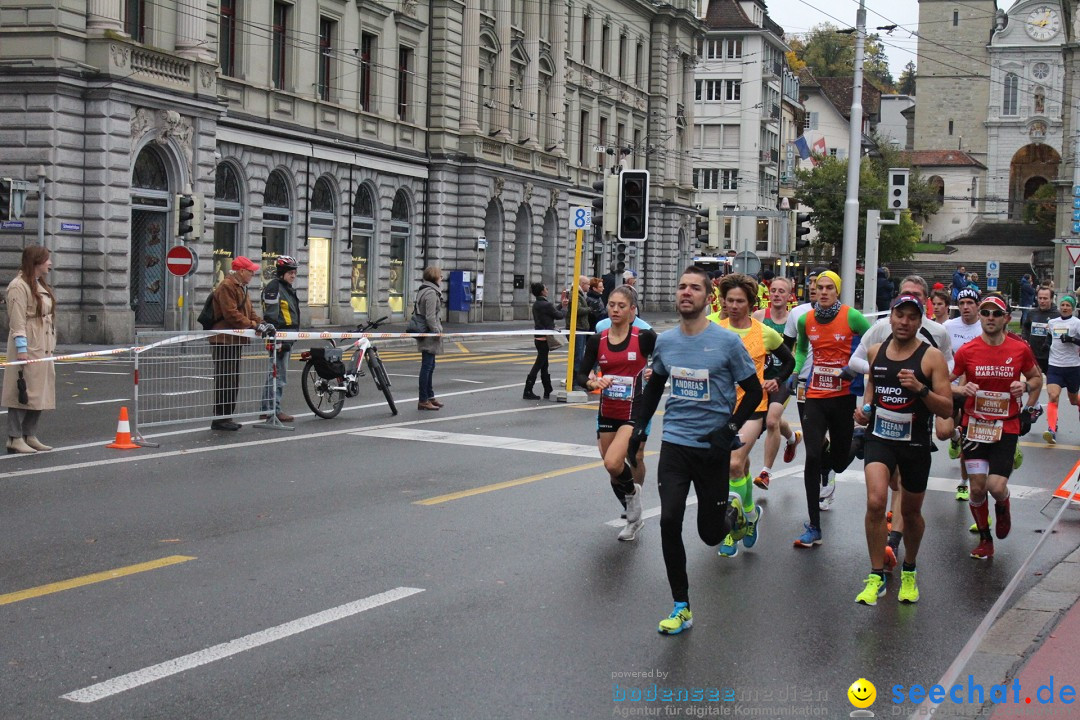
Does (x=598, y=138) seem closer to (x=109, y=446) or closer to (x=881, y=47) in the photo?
→ (x=109, y=446)

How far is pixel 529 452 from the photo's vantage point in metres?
13.6

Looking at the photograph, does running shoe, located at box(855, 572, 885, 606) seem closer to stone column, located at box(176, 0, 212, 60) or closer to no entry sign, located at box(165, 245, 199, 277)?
no entry sign, located at box(165, 245, 199, 277)

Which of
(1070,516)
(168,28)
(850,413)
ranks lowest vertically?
(1070,516)

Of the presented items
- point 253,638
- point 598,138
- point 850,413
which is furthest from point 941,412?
point 598,138

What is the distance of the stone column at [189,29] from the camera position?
1256 inches

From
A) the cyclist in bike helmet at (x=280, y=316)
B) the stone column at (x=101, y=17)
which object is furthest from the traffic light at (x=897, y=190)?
the cyclist in bike helmet at (x=280, y=316)

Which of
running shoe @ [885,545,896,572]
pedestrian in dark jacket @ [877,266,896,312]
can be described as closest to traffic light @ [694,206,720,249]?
pedestrian in dark jacket @ [877,266,896,312]

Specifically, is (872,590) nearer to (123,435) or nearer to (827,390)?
(827,390)

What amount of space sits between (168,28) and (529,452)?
72.3 ft

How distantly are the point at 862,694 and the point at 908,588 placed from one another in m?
2.12

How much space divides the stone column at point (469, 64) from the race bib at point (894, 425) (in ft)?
132

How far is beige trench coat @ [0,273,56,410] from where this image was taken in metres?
12.2

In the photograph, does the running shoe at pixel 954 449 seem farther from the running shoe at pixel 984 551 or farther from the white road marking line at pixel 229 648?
the white road marking line at pixel 229 648

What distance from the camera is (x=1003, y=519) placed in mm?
9359
